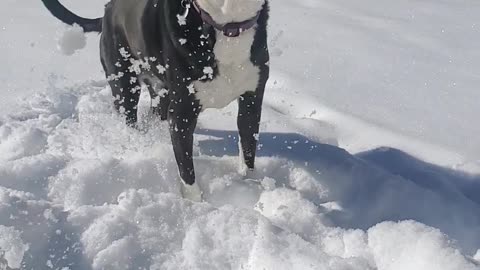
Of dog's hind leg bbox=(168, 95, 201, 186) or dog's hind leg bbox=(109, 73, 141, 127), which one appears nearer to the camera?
dog's hind leg bbox=(168, 95, 201, 186)

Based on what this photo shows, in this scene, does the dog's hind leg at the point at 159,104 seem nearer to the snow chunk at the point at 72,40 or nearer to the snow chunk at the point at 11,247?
the snow chunk at the point at 72,40

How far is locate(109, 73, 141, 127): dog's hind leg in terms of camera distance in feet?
10.1

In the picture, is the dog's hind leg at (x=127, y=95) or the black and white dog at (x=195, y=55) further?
the dog's hind leg at (x=127, y=95)

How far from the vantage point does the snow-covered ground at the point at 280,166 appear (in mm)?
2238

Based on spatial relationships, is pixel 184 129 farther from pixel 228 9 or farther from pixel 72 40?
pixel 72 40

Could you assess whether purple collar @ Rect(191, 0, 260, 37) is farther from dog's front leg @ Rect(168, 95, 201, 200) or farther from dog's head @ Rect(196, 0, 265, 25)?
dog's front leg @ Rect(168, 95, 201, 200)

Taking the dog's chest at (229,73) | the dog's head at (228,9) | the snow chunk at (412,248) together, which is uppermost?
the dog's head at (228,9)

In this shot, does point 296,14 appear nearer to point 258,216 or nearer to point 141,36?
point 141,36

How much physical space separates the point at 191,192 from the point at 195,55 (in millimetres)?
561

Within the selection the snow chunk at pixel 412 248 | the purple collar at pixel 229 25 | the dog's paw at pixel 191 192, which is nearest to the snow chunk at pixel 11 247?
the dog's paw at pixel 191 192

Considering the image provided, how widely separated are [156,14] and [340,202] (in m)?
1.02

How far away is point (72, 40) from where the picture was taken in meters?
3.76

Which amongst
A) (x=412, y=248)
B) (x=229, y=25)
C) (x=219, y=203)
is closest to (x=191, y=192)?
(x=219, y=203)

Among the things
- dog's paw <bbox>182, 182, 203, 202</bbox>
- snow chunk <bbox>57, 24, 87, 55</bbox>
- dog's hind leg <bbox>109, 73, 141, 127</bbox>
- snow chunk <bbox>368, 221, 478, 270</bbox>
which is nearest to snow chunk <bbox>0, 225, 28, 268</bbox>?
dog's paw <bbox>182, 182, 203, 202</bbox>
